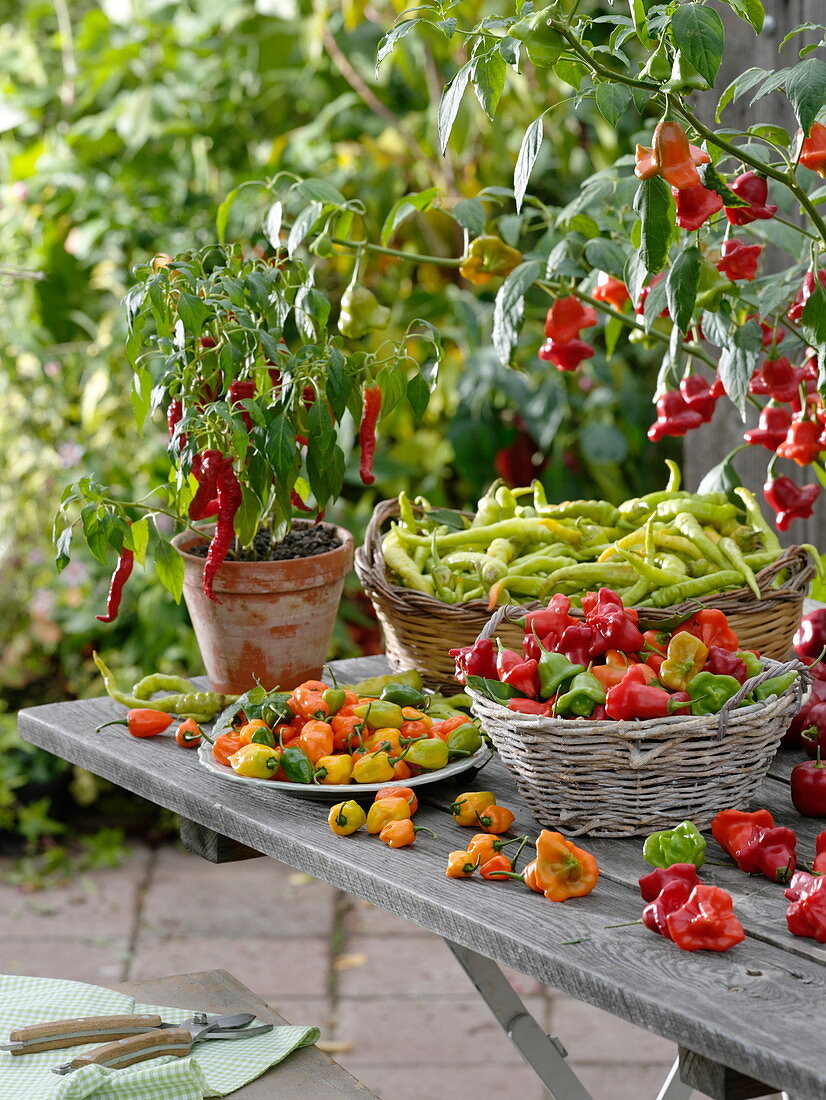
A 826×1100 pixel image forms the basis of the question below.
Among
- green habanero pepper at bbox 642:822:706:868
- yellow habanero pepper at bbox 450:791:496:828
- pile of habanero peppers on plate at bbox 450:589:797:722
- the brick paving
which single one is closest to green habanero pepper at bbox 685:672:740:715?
pile of habanero peppers on plate at bbox 450:589:797:722

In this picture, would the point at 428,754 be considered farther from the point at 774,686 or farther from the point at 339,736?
the point at 774,686

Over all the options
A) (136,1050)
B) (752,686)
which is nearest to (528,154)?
(752,686)

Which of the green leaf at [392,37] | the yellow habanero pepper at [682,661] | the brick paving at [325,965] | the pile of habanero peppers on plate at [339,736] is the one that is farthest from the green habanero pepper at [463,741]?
the brick paving at [325,965]

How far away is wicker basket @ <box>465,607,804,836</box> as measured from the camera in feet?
3.82

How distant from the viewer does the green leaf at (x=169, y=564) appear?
57.8 inches

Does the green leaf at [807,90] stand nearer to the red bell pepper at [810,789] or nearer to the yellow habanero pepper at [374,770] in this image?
the red bell pepper at [810,789]

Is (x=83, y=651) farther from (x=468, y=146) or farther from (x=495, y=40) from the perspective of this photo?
(x=495, y=40)

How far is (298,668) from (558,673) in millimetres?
461

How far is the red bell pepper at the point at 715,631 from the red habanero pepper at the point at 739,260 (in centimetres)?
38

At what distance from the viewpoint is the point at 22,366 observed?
3.80 m

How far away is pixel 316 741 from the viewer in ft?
4.36

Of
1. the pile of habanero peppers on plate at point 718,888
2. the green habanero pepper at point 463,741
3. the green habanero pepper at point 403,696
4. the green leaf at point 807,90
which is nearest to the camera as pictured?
the pile of habanero peppers on plate at point 718,888

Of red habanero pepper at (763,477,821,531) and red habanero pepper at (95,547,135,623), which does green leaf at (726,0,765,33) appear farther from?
red habanero pepper at (95,547,135,623)

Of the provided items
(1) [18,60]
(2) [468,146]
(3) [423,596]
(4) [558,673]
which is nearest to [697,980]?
(4) [558,673]
